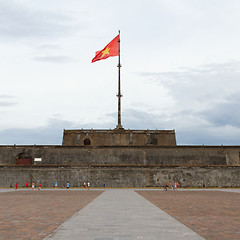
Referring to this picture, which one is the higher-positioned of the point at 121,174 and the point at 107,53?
the point at 107,53

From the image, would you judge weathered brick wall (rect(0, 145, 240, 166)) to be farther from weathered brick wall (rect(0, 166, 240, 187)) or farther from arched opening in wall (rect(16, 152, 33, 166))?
weathered brick wall (rect(0, 166, 240, 187))

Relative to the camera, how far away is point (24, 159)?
4366cm

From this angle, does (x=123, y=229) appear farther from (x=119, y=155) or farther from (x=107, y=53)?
(x=107, y=53)

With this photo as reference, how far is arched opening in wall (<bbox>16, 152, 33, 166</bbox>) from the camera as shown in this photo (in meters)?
43.6

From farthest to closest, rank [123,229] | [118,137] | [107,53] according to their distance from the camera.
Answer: [118,137] < [107,53] < [123,229]

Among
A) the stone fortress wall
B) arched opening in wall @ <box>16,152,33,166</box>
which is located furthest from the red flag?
arched opening in wall @ <box>16,152,33,166</box>

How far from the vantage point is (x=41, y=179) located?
40031mm

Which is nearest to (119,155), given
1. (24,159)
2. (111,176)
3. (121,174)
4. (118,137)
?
(121,174)

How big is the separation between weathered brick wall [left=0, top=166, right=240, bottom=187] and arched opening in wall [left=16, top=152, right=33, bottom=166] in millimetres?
3337

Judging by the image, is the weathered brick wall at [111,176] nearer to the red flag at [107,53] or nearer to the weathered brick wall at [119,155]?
the weathered brick wall at [119,155]

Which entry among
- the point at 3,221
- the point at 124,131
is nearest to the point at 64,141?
the point at 124,131

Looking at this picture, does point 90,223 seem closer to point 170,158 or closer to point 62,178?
point 62,178

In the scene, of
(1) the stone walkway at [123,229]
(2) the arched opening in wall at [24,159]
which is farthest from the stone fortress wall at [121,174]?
(1) the stone walkway at [123,229]

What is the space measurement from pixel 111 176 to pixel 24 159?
13.3 m
